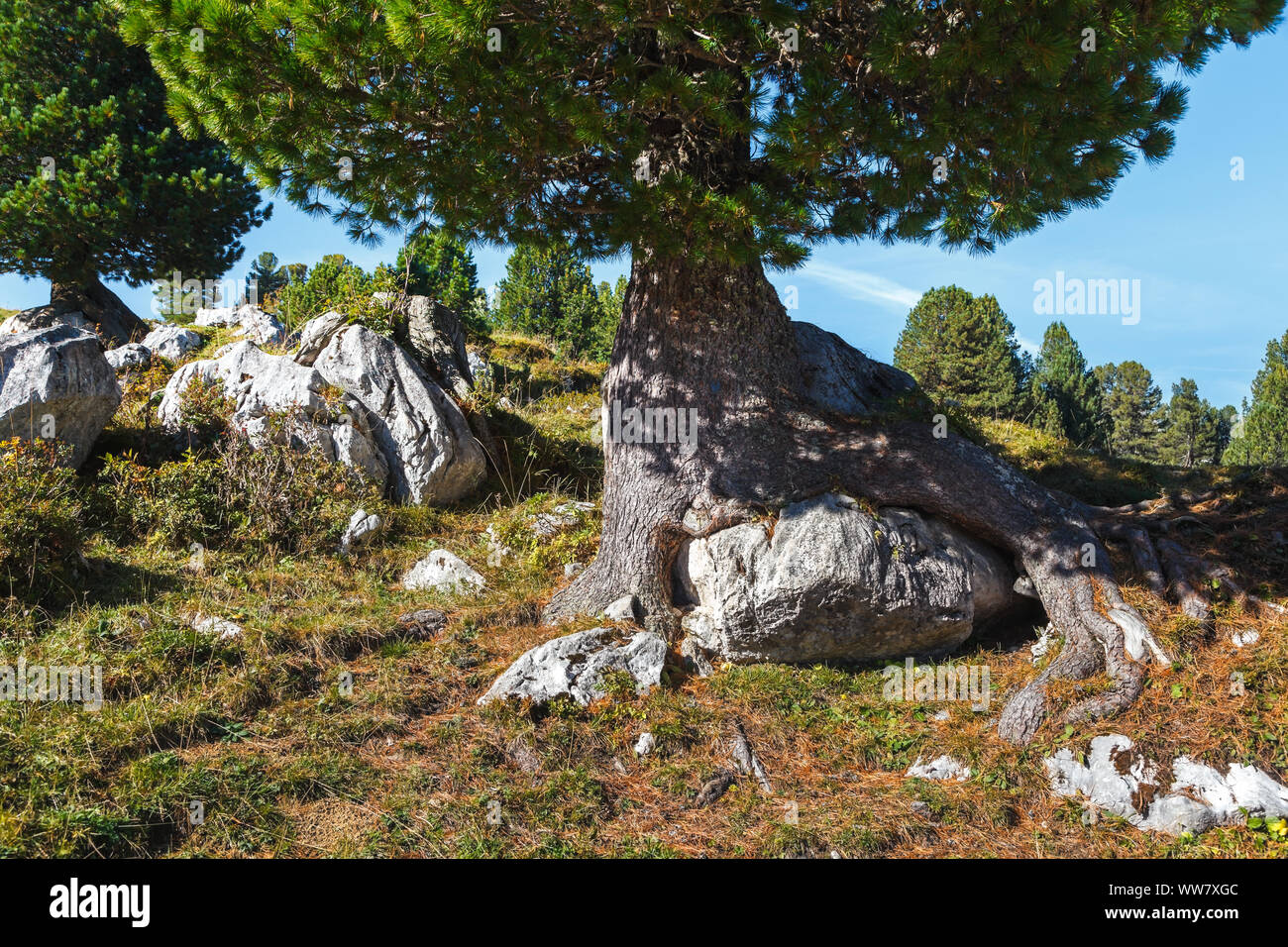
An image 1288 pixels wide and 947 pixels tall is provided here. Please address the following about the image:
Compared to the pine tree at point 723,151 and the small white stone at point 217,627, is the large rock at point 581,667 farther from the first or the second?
the small white stone at point 217,627

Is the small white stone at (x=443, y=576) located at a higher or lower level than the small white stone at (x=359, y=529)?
lower

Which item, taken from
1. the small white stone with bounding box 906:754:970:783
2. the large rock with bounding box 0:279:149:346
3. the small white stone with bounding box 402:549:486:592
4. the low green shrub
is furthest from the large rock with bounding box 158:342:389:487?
the large rock with bounding box 0:279:149:346

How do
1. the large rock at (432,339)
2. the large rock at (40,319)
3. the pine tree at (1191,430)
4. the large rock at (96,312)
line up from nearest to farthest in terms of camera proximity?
the large rock at (432,339)
the large rock at (40,319)
the large rock at (96,312)
the pine tree at (1191,430)

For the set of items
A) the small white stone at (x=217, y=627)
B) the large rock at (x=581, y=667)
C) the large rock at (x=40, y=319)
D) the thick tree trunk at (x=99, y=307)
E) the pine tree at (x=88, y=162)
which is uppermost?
the pine tree at (x=88, y=162)

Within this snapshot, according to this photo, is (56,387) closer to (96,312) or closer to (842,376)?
(842,376)

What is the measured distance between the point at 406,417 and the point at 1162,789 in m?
8.46

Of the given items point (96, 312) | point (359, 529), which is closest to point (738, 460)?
point (359, 529)

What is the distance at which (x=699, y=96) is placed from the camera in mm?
5586

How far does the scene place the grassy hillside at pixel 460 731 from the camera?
4828 mm

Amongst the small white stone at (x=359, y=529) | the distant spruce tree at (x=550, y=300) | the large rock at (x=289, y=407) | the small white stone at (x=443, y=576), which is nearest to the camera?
the small white stone at (x=443, y=576)

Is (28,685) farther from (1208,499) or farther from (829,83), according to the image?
(1208,499)

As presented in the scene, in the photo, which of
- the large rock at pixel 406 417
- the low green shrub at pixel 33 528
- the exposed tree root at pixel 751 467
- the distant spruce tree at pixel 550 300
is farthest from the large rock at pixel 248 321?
the distant spruce tree at pixel 550 300

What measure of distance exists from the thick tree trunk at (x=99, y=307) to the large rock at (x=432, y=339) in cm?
996
